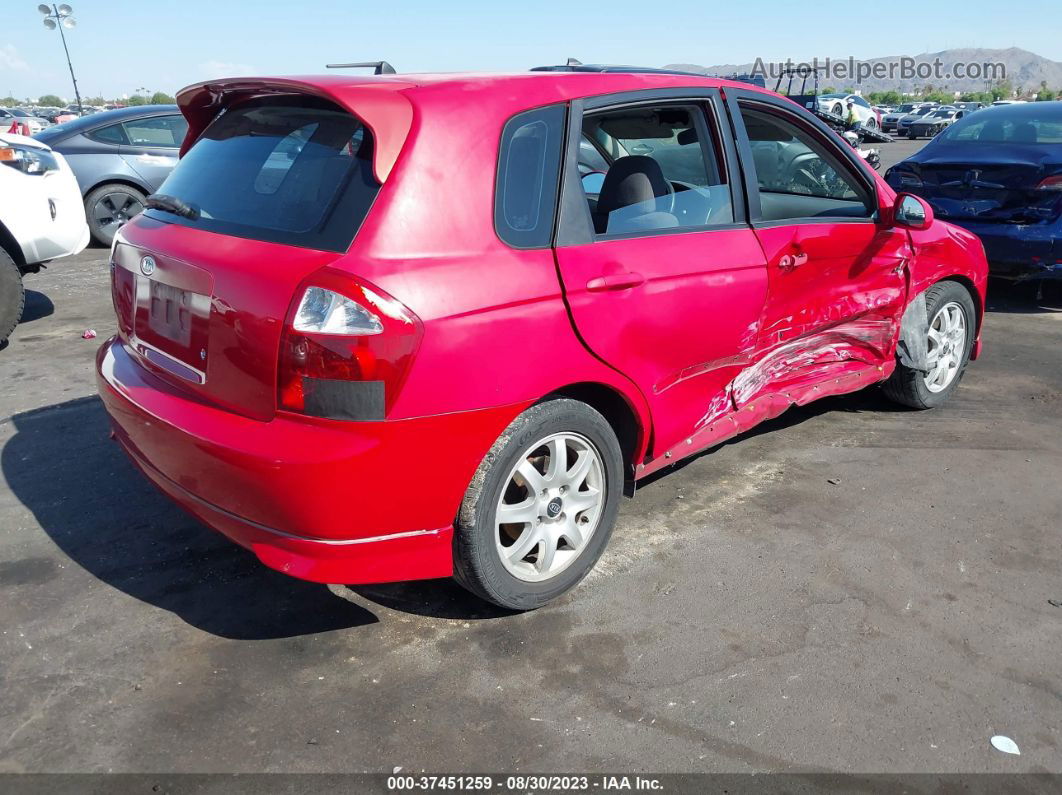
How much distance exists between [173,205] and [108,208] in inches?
312

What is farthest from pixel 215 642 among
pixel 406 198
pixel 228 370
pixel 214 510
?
pixel 406 198

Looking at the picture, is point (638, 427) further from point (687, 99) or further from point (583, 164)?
point (687, 99)

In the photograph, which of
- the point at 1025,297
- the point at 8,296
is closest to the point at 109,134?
the point at 8,296

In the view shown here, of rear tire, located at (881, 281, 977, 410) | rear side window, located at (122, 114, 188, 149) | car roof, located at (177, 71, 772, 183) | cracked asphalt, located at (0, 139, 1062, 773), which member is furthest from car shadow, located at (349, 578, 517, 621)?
rear side window, located at (122, 114, 188, 149)

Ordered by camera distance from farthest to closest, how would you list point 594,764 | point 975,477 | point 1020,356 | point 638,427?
point 1020,356 < point 975,477 < point 638,427 < point 594,764

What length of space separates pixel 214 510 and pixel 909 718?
2154mm

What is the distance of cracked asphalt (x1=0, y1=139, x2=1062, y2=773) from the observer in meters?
2.47

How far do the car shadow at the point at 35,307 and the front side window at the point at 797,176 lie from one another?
5745 mm

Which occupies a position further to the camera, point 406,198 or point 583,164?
point 583,164

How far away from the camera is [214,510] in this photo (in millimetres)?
2730

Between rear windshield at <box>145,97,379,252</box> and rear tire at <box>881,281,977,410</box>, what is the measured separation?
343cm

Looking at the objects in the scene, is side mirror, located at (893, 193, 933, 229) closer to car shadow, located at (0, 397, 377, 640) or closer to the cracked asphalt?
the cracked asphalt

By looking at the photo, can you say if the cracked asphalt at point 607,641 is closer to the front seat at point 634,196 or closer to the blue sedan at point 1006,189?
the front seat at point 634,196

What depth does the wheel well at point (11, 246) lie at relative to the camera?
6.15 metres
